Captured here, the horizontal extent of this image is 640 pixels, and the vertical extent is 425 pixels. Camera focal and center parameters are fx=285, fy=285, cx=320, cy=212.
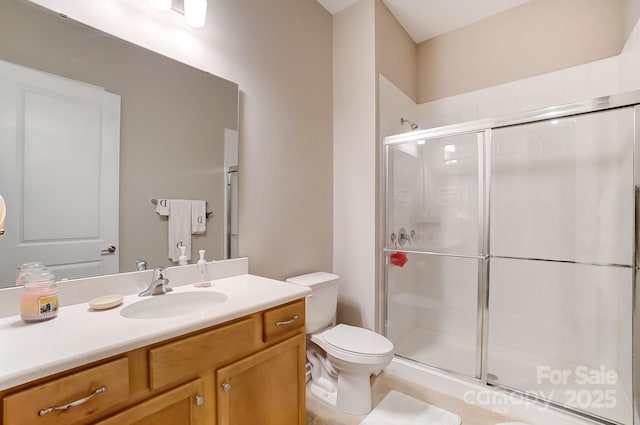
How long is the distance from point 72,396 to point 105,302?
1.43 ft

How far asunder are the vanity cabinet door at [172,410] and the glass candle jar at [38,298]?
1.44 feet

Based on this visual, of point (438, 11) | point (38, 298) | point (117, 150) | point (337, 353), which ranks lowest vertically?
point (337, 353)

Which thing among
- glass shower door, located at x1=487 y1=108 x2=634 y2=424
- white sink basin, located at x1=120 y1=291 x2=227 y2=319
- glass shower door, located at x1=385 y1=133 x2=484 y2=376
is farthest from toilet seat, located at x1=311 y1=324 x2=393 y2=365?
glass shower door, located at x1=487 y1=108 x2=634 y2=424

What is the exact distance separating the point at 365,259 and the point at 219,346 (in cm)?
141

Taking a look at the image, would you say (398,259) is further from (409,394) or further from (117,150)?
(117,150)

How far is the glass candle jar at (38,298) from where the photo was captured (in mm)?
915

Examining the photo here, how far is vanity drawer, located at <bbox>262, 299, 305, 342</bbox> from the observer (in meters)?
1.19

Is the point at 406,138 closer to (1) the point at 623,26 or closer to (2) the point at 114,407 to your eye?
(1) the point at 623,26

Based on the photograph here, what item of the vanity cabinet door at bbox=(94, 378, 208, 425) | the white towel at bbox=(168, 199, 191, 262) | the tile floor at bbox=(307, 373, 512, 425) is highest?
the white towel at bbox=(168, 199, 191, 262)

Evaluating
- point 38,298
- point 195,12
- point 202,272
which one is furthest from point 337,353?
point 195,12

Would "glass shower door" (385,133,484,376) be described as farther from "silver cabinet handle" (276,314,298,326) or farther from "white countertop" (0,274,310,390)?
"white countertop" (0,274,310,390)

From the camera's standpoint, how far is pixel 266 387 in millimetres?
1184

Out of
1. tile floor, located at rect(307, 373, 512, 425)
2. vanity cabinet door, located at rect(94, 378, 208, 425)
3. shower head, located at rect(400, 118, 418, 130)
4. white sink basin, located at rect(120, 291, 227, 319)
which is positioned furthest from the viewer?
shower head, located at rect(400, 118, 418, 130)

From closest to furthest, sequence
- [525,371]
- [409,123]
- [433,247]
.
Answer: [525,371] < [433,247] < [409,123]
